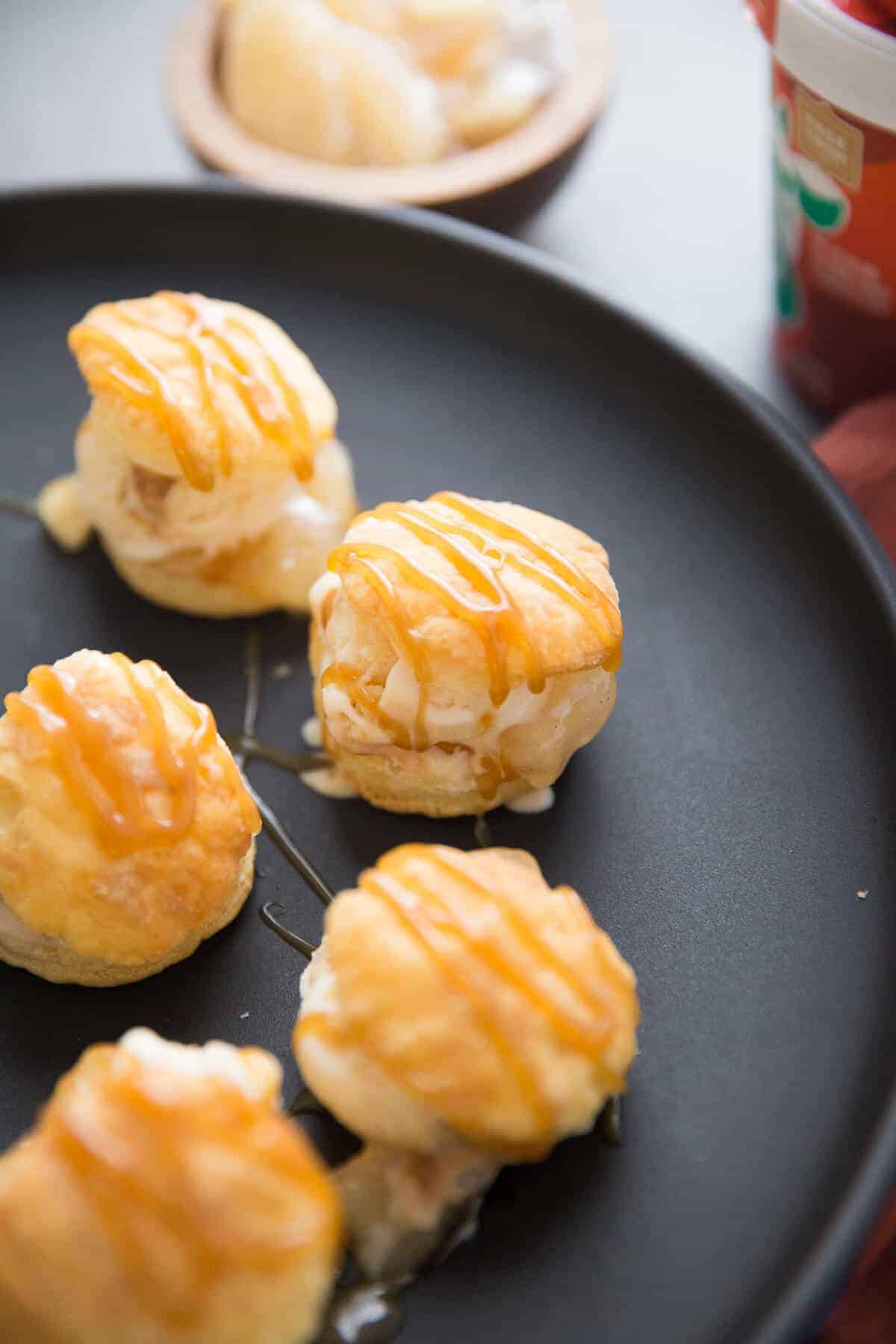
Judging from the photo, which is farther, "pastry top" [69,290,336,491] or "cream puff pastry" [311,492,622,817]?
"pastry top" [69,290,336,491]

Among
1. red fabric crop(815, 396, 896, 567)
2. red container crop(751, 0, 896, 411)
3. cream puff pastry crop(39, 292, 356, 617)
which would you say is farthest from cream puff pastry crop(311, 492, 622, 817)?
red container crop(751, 0, 896, 411)

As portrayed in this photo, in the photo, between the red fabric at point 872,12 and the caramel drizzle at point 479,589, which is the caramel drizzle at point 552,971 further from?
the red fabric at point 872,12

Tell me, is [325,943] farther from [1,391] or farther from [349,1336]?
[1,391]

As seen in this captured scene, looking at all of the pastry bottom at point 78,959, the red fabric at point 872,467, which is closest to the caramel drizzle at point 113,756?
the pastry bottom at point 78,959

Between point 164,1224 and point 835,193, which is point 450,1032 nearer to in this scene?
point 164,1224

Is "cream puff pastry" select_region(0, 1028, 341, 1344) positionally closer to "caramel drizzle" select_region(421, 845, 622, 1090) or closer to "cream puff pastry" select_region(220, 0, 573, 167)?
"caramel drizzle" select_region(421, 845, 622, 1090)

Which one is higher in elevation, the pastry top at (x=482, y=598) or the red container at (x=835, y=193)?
the red container at (x=835, y=193)
